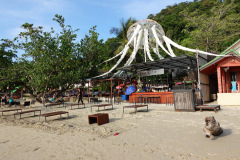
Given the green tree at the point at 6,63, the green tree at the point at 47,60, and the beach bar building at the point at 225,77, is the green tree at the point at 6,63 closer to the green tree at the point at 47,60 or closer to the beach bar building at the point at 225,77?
the green tree at the point at 47,60

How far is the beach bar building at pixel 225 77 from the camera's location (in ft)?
41.2

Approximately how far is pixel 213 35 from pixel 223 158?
28.4 metres

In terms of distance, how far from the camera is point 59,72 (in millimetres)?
18234

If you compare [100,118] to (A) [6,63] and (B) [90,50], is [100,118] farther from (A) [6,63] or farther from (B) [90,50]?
(A) [6,63]

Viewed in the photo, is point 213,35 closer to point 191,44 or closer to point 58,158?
point 191,44

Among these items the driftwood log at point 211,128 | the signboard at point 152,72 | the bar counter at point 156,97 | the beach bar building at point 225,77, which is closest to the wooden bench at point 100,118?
the driftwood log at point 211,128

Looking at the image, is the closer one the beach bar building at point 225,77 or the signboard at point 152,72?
the beach bar building at point 225,77

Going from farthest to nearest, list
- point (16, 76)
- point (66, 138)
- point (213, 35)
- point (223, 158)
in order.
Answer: point (213, 35) → point (16, 76) → point (66, 138) → point (223, 158)

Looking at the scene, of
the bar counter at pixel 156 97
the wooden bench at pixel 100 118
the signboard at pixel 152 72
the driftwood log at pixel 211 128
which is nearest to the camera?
the driftwood log at pixel 211 128

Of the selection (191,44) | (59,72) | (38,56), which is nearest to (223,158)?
(59,72)

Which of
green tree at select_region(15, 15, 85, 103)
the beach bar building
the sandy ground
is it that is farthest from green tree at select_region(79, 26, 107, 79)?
the sandy ground

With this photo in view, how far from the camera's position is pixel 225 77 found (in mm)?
15578

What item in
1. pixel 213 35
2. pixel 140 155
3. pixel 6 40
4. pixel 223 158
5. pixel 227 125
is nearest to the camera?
pixel 223 158

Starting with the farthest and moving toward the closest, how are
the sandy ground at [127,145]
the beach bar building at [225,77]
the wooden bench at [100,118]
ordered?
the beach bar building at [225,77] → the wooden bench at [100,118] → the sandy ground at [127,145]
